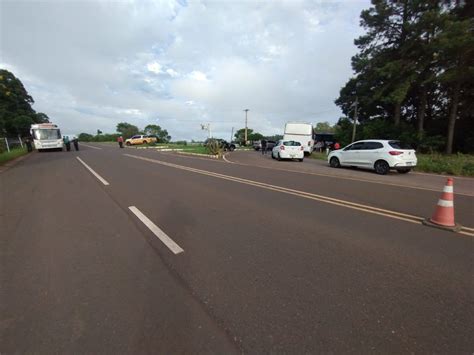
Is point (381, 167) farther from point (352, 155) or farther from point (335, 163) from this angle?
point (335, 163)

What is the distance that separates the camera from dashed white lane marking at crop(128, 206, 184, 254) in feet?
12.3

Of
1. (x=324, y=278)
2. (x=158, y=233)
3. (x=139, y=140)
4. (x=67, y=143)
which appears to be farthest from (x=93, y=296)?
(x=139, y=140)

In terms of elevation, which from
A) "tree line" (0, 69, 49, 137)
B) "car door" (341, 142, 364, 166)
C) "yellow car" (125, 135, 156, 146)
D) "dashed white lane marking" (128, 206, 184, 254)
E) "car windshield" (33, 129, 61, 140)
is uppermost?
"tree line" (0, 69, 49, 137)

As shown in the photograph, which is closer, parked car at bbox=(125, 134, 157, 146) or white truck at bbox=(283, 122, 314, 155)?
white truck at bbox=(283, 122, 314, 155)

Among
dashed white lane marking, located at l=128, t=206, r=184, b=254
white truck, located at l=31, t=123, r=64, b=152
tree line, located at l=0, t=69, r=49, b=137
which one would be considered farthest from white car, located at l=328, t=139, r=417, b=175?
tree line, located at l=0, t=69, r=49, b=137

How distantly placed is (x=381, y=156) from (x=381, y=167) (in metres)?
0.56

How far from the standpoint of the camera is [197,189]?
26.3 ft

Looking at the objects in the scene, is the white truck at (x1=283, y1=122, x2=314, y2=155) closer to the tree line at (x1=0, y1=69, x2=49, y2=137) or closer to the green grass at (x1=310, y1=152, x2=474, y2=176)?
the green grass at (x1=310, y1=152, x2=474, y2=176)

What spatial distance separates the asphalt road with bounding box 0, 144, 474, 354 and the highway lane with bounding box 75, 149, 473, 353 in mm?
15

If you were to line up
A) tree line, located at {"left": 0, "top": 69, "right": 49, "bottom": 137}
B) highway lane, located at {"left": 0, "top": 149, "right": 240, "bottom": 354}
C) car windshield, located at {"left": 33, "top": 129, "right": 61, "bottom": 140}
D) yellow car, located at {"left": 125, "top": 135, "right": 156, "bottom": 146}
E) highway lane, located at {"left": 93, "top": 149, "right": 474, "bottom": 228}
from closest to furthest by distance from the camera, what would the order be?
highway lane, located at {"left": 0, "top": 149, "right": 240, "bottom": 354}, highway lane, located at {"left": 93, "top": 149, "right": 474, "bottom": 228}, car windshield, located at {"left": 33, "top": 129, "right": 61, "bottom": 140}, tree line, located at {"left": 0, "top": 69, "right": 49, "bottom": 137}, yellow car, located at {"left": 125, "top": 135, "right": 156, "bottom": 146}

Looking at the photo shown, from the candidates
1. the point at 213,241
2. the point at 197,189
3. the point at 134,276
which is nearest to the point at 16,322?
the point at 134,276

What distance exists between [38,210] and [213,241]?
456 cm

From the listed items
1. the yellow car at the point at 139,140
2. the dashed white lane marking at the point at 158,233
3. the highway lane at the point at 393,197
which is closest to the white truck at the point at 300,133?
the highway lane at the point at 393,197

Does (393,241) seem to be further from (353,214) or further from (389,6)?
(389,6)
